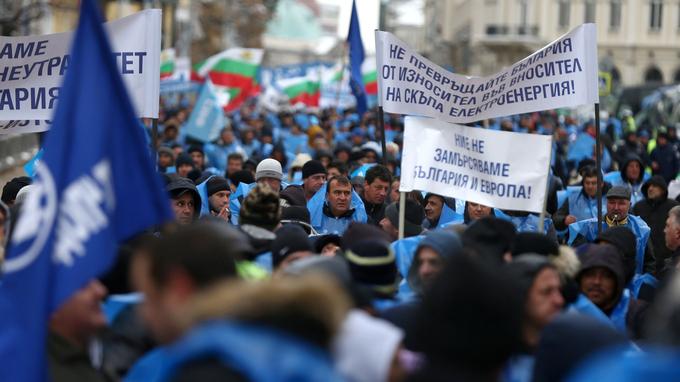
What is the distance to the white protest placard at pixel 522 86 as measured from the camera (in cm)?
1027

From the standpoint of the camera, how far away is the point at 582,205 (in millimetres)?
13453

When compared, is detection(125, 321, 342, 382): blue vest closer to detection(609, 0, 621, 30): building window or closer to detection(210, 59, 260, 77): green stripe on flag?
detection(210, 59, 260, 77): green stripe on flag

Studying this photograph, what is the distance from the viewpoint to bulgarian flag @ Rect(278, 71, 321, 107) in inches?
1292

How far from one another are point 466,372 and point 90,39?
1796 mm

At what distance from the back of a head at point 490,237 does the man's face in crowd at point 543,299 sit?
3.09 ft

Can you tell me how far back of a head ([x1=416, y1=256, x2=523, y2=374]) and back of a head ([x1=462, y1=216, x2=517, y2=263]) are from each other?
215 centimetres

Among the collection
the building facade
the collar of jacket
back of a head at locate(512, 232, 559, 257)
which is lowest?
the collar of jacket

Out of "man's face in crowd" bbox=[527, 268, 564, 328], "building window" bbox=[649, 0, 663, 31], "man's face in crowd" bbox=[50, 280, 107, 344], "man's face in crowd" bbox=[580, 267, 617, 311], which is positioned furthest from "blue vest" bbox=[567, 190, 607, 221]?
"building window" bbox=[649, 0, 663, 31]

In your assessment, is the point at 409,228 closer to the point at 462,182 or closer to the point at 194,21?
the point at 462,182

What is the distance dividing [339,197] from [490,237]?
174 inches

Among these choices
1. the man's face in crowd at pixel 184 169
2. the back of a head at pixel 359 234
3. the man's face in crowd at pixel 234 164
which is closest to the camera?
the back of a head at pixel 359 234

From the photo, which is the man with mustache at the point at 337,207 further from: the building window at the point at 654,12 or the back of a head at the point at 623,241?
the building window at the point at 654,12

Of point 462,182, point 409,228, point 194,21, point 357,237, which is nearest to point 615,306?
point 357,237

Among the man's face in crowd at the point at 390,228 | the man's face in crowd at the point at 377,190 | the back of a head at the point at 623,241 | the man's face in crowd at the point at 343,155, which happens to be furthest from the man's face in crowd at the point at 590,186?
the man's face in crowd at the point at 343,155
